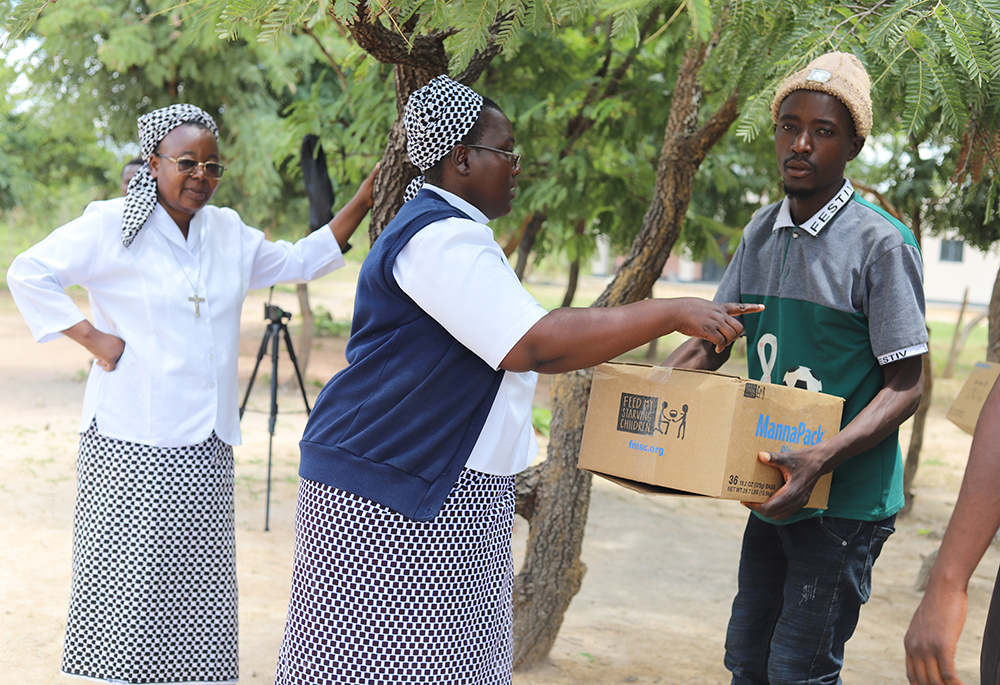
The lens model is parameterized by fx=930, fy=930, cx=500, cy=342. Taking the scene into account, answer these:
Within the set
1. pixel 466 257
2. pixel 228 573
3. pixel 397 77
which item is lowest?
pixel 228 573

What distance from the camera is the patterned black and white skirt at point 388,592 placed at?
2125 mm

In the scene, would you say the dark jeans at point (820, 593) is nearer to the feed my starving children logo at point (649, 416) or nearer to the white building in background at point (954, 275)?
the feed my starving children logo at point (649, 416)

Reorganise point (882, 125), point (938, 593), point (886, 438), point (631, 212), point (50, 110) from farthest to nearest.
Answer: point (50, 110), point (631, 212), point (882, 125), point (886, 438), point (938, 593)

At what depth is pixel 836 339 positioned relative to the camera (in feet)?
7.81

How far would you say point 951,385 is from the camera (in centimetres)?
1664

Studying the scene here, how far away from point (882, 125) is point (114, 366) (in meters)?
4.54

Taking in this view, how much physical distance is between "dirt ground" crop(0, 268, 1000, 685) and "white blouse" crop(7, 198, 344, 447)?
1.39 m

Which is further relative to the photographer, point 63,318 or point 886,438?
point 63,318

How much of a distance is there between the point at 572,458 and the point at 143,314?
1.83m

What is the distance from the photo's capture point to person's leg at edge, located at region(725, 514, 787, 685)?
2.60 meters

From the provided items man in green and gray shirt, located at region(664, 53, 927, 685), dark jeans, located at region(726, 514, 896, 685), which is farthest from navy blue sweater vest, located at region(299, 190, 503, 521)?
dark jeans, located at region(726, 514, 896, 685)

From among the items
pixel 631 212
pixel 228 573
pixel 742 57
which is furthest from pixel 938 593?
pixel 631 212

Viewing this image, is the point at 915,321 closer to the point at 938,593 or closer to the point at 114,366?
the point at 938,593

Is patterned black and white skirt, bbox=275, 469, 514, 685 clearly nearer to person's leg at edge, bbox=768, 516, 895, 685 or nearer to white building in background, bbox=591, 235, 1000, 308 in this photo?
person's leg at edge, bbox=768, 516, 895, 685
